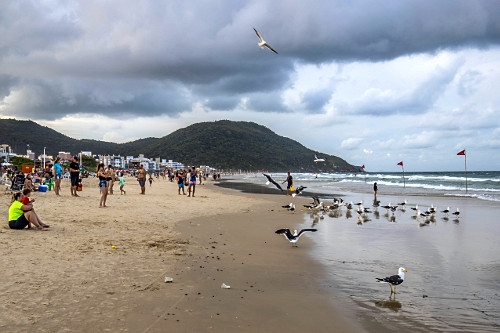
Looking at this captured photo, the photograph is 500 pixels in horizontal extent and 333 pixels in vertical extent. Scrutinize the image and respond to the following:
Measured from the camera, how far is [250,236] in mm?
11484

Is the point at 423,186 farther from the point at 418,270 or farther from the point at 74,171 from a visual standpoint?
the point at 418,270

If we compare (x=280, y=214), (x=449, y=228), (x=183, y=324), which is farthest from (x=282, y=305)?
(x=280, y=214)

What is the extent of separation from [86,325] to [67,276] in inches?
82.6

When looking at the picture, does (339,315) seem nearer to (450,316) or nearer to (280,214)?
(450,316)

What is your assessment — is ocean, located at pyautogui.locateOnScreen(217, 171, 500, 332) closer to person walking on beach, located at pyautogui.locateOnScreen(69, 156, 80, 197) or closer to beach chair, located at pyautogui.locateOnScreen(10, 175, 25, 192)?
person walking on beach, located at pyautogui.locateOnScreen(69, 156, 80, 197)

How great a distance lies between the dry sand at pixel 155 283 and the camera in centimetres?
477

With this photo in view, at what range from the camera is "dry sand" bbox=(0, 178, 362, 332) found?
4.77 metres

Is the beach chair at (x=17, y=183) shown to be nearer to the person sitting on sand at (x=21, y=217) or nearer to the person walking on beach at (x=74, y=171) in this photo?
the person walking on beach at (x=74, y=171)

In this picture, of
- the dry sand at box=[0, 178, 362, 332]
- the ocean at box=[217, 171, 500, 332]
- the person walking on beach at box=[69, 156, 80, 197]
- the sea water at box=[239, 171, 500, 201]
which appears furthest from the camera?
the sea water at box=[239, 171, 500, 201]

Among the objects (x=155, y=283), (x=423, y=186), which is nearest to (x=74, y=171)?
(x=155, y=283)

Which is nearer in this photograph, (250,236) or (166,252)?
(166,252)

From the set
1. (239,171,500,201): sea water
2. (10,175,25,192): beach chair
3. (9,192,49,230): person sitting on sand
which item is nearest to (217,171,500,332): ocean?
(9,192,49,230): person sitting on sand

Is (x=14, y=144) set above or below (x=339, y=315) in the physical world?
above

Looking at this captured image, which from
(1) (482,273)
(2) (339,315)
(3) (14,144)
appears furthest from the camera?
(3) (14,144)
